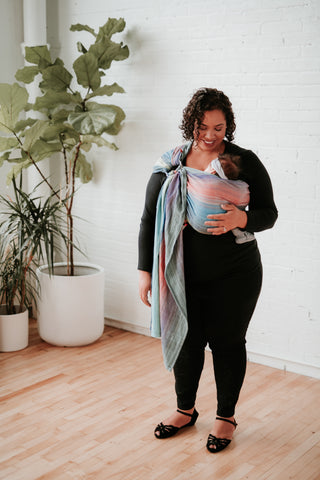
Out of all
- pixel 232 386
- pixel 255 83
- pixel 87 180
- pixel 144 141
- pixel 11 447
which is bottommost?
pixel 11 447

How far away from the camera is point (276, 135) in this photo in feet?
10.2

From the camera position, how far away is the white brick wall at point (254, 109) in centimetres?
301

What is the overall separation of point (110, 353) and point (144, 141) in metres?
1.32

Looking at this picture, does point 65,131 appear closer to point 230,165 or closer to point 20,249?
point 20,249

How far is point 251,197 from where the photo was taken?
7.48 ft

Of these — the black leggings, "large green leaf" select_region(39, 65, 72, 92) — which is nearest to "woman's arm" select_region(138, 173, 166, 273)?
the black leggings

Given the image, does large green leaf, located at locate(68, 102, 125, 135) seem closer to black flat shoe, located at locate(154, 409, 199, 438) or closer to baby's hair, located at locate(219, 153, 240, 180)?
baby's hair, located at locate(219, 153, 240, 180)

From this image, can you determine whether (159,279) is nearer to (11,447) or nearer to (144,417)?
(144,417)

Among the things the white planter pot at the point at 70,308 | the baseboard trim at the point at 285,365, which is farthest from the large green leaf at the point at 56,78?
the baseboard trim at the point at 285,365

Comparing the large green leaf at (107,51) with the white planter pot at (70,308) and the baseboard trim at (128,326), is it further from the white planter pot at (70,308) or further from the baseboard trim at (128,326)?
the baseboard trim at (128,326)

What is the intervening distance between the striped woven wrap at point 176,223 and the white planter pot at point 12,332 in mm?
1381

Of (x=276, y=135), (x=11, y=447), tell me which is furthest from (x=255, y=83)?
(x=11, y=447)

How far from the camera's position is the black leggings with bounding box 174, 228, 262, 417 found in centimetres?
226

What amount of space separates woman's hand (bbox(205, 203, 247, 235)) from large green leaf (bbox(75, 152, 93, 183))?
1779 millimetres
